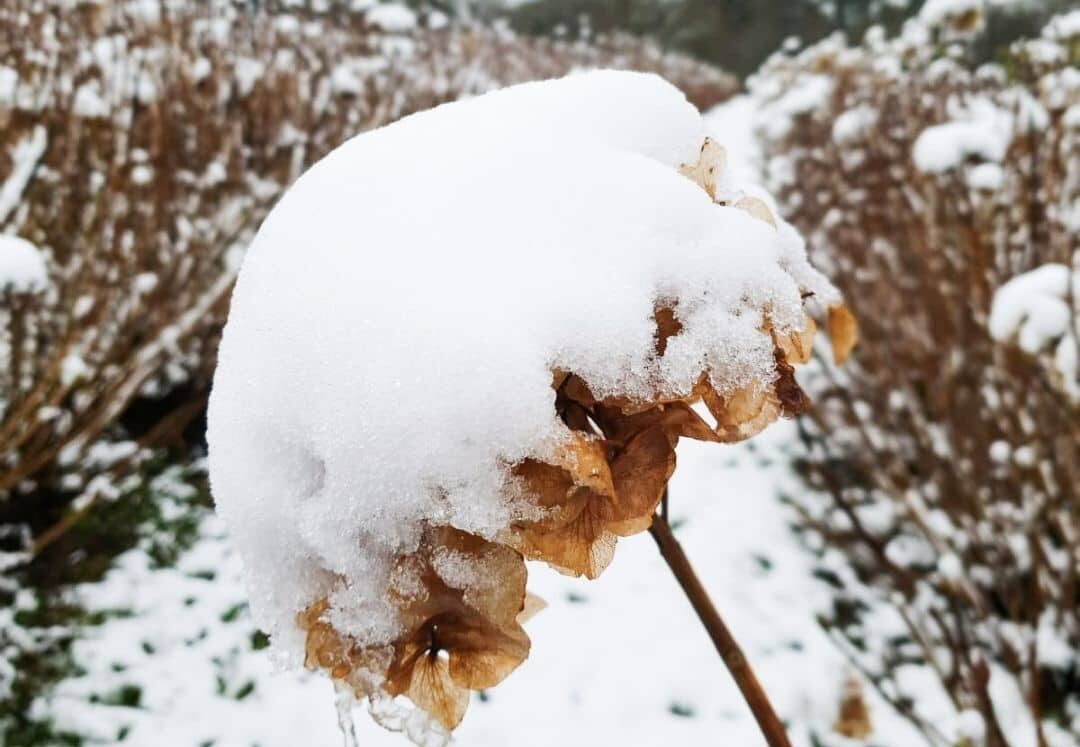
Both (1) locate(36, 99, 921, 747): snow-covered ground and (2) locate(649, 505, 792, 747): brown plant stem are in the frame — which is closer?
(2) locate(649, 505, 792, 747): brown plant stem

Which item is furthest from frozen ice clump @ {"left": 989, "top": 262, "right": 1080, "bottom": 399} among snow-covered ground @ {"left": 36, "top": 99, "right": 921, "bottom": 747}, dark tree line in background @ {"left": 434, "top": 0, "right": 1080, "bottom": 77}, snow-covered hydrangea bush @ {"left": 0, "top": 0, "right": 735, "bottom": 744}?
dark tree line in background @ {"left": 434, "top": 0, "right": 1080, "bottom": 77}

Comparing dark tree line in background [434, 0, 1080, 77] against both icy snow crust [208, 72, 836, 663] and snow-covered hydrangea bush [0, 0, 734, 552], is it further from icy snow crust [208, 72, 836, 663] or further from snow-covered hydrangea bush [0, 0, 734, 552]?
icy snow crust [208, 72, 836, 663]

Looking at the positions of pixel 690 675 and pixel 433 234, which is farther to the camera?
pixel 690 675

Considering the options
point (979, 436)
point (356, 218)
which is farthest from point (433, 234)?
point (979, 436)

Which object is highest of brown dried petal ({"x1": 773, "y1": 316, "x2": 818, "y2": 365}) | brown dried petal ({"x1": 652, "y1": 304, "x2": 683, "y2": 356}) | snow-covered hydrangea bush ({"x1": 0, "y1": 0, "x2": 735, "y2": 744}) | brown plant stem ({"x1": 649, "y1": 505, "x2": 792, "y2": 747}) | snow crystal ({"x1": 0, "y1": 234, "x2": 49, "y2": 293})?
snow-covered hydrangea bush ({"x1": 0, "y1": 0, "x2": 735, "y2": 744})

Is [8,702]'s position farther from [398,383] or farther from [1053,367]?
[1053,367]

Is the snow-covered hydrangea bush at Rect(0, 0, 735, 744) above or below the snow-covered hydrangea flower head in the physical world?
above

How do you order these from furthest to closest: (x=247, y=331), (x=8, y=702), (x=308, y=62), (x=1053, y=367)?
(x=308, y=62) < (x=8, y=702) < (x=1053, y=367) < (x=247, y=331)

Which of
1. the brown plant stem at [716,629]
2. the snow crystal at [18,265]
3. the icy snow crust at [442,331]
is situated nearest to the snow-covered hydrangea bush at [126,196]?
the snow crystal at [18,265]

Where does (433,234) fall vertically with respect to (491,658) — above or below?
above
